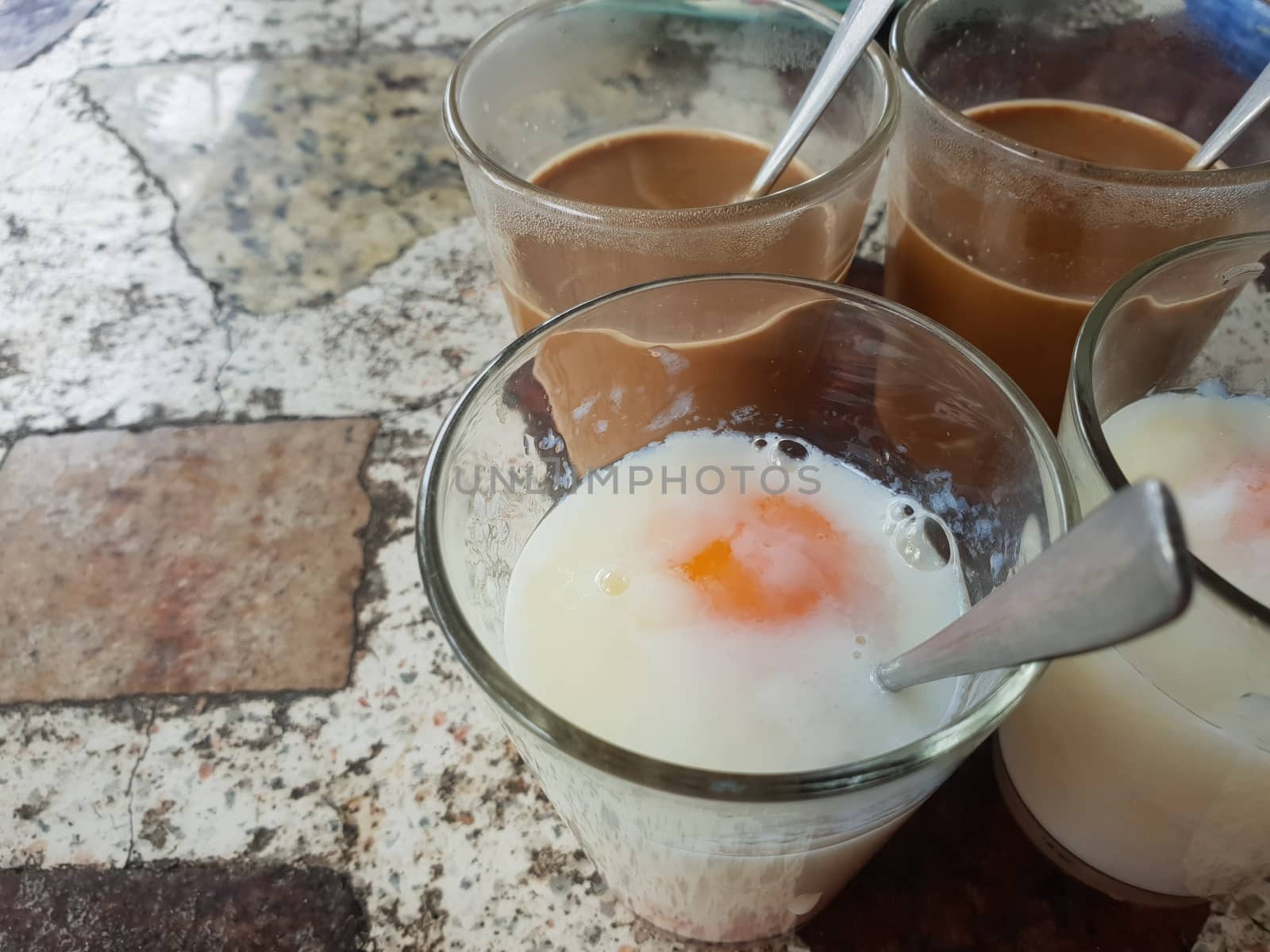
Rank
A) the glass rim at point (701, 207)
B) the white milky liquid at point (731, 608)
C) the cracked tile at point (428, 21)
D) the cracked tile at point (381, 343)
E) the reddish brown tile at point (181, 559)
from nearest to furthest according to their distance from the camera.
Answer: the white milky liquid at point (731, 608)
the glass rim at point (701, 207)
the reddish brown tile at point (181, 559)
the cracked tile at point (381, 343)
the cracked tile at point (428, 21)

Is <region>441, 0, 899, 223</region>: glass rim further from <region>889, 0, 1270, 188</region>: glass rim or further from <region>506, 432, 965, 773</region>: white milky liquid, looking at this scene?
<region>506, 432, 965, 773</region>: white milky liquid

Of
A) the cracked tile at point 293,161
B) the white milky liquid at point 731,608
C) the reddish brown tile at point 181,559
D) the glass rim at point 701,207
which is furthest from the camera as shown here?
the cracked tile at point 293,161

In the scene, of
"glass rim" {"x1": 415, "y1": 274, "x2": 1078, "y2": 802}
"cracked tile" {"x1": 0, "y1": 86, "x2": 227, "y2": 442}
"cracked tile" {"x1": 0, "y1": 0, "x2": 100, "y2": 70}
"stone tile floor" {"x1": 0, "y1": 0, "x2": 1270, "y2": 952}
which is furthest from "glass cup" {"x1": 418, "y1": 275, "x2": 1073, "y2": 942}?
"cracked tile" {"x1": 0, "y1": 0, "x2": 100, "y2": 70}

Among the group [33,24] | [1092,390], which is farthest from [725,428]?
[33,24]

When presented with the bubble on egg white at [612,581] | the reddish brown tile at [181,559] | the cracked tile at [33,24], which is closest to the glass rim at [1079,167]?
the bubble on egg white at [612,581]

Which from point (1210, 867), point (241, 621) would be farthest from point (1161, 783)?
point (241, 621)

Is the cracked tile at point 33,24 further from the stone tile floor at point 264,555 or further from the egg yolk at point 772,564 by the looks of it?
the egg yolk at point 772,564

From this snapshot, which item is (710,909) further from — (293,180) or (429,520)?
(293,180)
